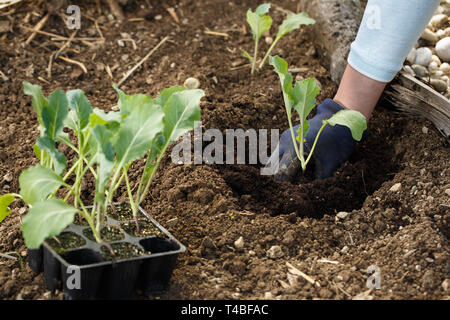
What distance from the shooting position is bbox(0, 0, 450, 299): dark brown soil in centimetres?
160

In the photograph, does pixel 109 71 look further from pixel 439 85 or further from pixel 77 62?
pixel 439 85

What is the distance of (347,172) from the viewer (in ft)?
7.12

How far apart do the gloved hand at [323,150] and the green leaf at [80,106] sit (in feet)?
2.85

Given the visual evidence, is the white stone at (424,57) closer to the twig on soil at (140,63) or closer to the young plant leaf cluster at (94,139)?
the twig on soil at (140,63)

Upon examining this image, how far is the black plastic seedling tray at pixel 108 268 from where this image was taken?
142 cm

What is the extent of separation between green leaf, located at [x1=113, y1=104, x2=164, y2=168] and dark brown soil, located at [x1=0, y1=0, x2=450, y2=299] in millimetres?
414

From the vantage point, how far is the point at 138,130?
1430 millimetres

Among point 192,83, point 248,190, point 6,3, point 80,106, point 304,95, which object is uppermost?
point 80,106

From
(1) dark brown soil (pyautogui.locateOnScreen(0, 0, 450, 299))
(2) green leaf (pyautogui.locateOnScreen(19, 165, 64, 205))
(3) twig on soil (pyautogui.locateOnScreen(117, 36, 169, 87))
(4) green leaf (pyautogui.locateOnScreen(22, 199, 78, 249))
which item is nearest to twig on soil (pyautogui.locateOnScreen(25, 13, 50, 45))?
(1) dark brown soil (pyautogui.locateOnScreen(0, 0, 450, 299))

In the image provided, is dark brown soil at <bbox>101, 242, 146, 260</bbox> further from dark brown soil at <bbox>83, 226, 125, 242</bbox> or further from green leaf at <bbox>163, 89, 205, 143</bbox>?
green leaf at <bbox>163, 89, 205, 143</bbox>

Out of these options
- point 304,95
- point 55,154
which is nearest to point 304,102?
point 304,95

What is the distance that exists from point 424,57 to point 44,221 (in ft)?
6.35

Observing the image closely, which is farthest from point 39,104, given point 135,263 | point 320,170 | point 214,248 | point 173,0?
point 173,0

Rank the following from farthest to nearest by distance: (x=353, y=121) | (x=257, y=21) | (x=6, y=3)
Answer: (x=6, y=3) → (x=257, y=21) → (x=353, y=121)
